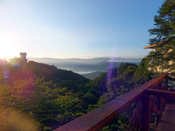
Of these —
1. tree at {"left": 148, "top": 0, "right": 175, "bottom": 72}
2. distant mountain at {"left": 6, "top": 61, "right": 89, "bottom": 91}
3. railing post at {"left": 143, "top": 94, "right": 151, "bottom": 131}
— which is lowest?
distant mountain at {"left": 6, "top": 61, "right": 89, "bottom": 91}

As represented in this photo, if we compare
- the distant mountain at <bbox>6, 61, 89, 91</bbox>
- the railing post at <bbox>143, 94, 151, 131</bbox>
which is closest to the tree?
the railing post at <bbox>143, 94, 151, 131</bbox>

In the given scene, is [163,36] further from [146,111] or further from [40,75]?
[40,75]

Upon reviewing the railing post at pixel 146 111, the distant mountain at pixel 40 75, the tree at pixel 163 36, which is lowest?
the distant mountain at pixel 40 75

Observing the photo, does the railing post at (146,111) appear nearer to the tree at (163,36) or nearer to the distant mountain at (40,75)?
the tree at (163,36)

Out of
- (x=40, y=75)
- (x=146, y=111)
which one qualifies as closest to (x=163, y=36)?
(x=146, y=111)

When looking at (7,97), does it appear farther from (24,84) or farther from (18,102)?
(24,84)

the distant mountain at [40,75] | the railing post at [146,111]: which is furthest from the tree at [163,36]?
the distant mountain at [40,75]

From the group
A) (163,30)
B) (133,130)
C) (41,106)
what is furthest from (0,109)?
(163,30)

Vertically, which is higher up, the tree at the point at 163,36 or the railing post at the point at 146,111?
the tree at the point at 163,36

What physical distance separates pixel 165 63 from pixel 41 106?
32.4 feet

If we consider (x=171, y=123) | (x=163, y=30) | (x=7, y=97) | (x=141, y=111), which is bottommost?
(x=7, y=97)

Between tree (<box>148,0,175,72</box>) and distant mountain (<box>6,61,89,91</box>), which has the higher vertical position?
tree (<box>148,0,175,72</box>)

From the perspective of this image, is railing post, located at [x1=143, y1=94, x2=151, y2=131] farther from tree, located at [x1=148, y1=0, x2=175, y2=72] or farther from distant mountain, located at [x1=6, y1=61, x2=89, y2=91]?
distant mountain, located at [x1=6, y1=61, x2=89, y2=91]

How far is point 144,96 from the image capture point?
1421 millimetres
